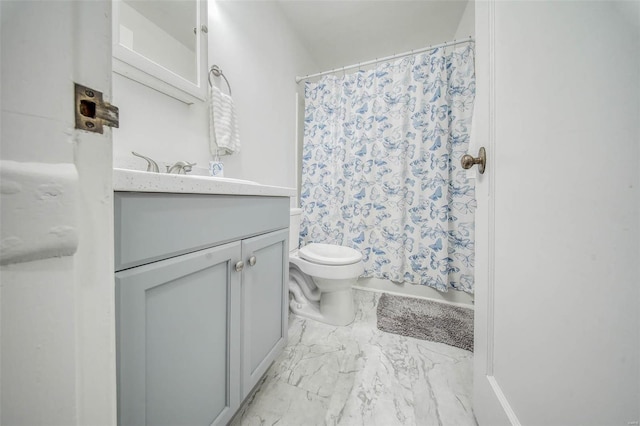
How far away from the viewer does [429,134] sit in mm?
1600

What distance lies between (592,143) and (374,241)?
148cm

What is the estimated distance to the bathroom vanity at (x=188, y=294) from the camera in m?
0.41

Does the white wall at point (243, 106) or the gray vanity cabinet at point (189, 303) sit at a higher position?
the white wall at point (243, 106)

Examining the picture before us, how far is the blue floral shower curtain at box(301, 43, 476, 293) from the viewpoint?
1553mm

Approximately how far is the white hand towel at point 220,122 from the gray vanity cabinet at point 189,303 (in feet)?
1.62

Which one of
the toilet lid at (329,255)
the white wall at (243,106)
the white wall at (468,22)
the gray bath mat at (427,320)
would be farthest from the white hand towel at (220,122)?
the white wall at (468,22)

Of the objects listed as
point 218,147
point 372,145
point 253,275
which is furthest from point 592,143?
point 372,145

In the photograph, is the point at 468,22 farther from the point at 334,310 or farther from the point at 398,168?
the point at 334,310

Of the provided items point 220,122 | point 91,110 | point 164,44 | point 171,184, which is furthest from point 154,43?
point 91,110

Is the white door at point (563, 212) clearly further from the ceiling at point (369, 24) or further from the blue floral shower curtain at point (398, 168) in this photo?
the ceiling at point (369, 24)

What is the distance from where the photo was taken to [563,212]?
42 centimetres

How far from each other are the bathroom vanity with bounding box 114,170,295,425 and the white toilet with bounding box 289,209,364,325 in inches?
21.1

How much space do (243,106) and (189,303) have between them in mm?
1175

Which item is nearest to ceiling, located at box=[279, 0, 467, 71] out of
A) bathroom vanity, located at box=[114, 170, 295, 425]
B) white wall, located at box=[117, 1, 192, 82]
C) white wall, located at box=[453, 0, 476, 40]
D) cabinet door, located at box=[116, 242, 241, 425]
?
white wall, located at box=[453, 0, 476, 40]
